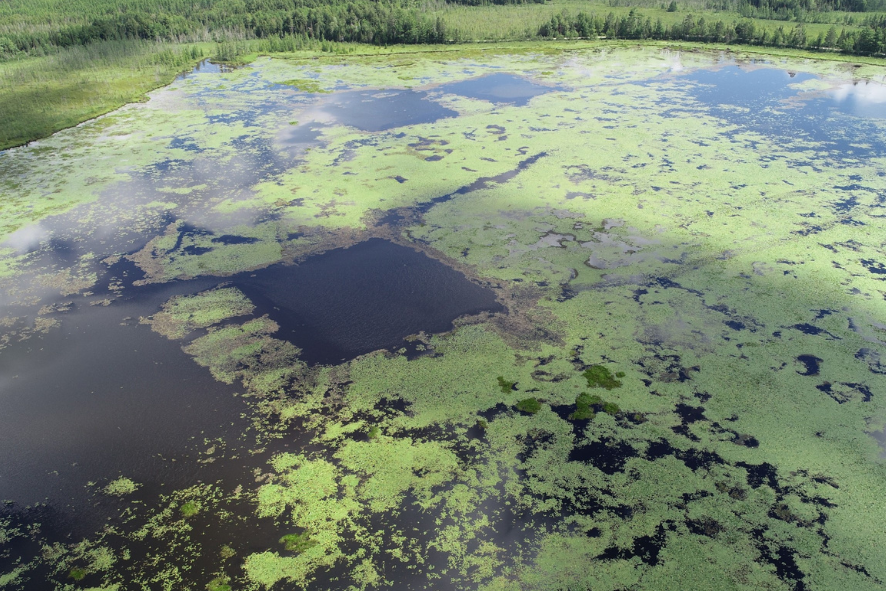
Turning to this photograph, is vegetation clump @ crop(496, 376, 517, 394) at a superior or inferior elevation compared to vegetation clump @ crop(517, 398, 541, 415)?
superior

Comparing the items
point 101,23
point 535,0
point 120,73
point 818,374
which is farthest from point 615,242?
point 535,0

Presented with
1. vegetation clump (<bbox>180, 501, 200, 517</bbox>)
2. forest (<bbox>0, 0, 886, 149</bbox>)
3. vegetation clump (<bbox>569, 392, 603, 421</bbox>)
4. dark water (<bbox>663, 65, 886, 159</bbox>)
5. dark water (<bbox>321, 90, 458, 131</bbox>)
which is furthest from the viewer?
forest (<bbox>0, 0, 886, 149</bbox>)

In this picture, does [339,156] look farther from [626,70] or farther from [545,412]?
[626,70]

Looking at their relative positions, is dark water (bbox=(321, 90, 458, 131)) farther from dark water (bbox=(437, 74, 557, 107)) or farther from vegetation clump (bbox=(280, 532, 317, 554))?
vegetation clump (bbox=(280, 532, 317, 554))

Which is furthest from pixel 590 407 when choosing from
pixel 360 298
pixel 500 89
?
pixel 500 89

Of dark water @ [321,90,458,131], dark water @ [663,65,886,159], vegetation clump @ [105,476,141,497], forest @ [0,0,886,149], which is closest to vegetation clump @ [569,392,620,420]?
vegetation clump @ [105,476,141,497]

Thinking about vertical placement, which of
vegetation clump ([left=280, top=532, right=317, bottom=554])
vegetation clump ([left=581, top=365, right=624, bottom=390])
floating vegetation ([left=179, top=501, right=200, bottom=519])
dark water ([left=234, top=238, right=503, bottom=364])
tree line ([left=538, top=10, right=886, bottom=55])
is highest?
tree line ([left=538, top=10, right=886, bottom=55])

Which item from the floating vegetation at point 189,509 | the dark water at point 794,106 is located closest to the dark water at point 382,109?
the dark water at point 794,106
